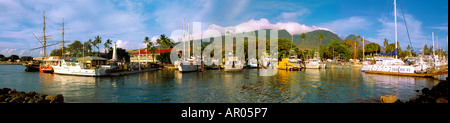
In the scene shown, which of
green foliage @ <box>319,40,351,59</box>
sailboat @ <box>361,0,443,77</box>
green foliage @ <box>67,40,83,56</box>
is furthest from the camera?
green foliage @ <box>67,40,83,56</box>

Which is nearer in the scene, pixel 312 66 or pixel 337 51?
pixel 312 66

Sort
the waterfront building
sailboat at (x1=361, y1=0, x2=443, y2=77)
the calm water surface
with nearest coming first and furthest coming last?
the calm water surface
sailboat at (x1=361, y1=0, x2=443, y2=77)
the waterfront building

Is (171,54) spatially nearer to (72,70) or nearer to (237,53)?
(237,53)

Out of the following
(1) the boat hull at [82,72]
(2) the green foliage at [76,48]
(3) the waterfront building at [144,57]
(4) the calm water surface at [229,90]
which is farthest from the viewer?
(2) the green foliage at [76,48]

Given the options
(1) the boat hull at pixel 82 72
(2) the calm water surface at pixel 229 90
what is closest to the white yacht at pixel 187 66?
(1) the boat hull at pixel 82 72

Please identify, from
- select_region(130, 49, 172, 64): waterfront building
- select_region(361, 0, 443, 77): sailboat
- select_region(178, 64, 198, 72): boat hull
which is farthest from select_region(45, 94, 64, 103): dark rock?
select_region(130, 49, 172, 64): waterfront building

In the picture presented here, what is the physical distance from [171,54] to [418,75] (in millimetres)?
65052

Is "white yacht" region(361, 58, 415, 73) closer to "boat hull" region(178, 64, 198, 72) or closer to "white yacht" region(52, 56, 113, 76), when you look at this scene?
"boat hull" region(178, 64, 198, 72)

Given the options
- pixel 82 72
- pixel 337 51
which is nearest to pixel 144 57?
pixel 82 72

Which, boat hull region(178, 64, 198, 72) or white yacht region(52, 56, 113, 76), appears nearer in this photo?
white yacht region(52, 56, 113, 76)

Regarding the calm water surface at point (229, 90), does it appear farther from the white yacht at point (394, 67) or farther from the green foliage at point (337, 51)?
the green foliage at point (337, 51)

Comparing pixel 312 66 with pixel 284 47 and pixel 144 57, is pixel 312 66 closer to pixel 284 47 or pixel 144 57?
pixel 284 47
